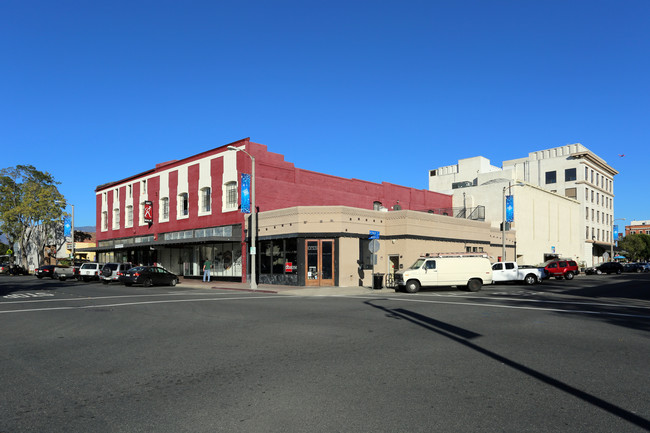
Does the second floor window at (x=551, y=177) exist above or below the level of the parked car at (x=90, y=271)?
above

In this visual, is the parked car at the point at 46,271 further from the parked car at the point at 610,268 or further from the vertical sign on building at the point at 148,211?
the parked car at the point at 610,268

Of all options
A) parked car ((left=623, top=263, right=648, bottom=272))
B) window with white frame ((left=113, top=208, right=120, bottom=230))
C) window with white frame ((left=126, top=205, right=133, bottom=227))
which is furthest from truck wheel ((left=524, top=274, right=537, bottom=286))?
window with white frame ((left=113, top=208, right=120, bottom=230))

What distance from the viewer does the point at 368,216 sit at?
32.5 meters

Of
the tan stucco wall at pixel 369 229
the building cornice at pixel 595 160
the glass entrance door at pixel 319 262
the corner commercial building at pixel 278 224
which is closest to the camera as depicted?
the glass entrance door at pixel 319 262

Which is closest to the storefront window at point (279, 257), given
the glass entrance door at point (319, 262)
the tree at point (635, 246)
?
the glass entrance door at point (319, 262)

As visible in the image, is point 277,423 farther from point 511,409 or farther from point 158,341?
point 158,341

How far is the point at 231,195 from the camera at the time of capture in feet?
119

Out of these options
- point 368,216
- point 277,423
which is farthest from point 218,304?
point 368,216

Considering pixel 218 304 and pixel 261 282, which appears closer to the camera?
pixel 218 304

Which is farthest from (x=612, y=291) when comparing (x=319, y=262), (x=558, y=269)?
(x=319, y=262)

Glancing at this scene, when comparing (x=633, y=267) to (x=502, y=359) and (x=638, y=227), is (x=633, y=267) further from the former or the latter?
(x=638, y=227)

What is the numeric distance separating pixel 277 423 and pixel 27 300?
19.4 metres

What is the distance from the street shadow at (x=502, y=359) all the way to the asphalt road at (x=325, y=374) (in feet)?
0.10

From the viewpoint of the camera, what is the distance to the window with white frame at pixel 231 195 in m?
35.9
